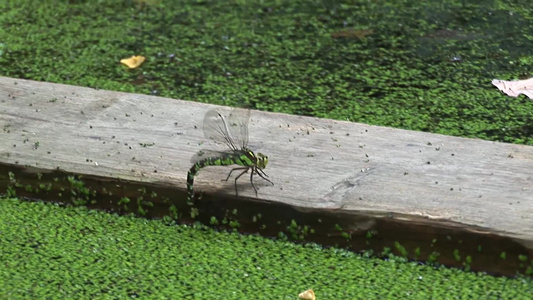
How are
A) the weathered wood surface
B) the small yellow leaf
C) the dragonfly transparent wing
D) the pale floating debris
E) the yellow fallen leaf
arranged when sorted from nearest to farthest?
1. the small yellow leaf
2. the weathered wood surface
3. the dragonfly transparent wing
4. the pale floating debris
5. the yellow fallen leaf

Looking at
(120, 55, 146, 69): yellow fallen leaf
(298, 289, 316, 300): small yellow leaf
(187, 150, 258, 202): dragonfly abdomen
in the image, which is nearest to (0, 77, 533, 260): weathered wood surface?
(187, 150, 258, 202): dragonfly abdomen

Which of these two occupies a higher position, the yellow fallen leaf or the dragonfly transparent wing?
the dragonfly transparent wing

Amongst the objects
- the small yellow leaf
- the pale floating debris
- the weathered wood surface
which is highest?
the weathered wood surface

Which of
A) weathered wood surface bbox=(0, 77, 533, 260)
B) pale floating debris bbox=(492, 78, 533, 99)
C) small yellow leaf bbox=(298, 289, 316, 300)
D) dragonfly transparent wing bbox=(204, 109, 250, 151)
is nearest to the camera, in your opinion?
small yellow leaf bbox=(298, 289, 316, 300)

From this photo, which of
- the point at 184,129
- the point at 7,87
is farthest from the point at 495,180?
the point at 7,87

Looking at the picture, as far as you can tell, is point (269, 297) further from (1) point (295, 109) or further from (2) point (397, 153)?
(1) point (295, 109)

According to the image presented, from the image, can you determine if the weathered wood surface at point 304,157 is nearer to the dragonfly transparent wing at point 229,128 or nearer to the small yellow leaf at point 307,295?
the dragonfly transparent wing at point 229,128

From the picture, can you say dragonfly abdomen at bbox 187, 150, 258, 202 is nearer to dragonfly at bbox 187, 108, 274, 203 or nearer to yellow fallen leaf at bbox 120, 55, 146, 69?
dragonfly at bbox 187, 108, 274, 203

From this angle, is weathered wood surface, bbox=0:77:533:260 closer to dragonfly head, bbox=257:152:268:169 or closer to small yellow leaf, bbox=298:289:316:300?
dragonfly head, bbox=257:152:268:169

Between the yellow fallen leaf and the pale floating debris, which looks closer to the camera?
the pale floating debris
